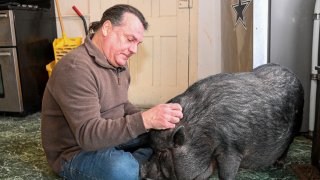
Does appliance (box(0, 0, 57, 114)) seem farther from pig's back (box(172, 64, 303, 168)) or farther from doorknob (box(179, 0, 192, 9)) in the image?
pig's back (box(172, 64, 303, 168))

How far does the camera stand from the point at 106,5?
372 centimetres

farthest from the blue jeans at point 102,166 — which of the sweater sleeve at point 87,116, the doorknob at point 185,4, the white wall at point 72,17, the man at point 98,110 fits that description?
the white wall at point 72,17

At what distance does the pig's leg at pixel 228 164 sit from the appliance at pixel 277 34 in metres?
0.93

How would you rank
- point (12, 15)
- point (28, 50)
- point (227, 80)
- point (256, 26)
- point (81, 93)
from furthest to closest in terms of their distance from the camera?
point (28, 50) < point (12, 15) < point (256, 26) < point (227, 80) < point (81, 93)

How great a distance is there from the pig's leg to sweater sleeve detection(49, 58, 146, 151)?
0.38 m

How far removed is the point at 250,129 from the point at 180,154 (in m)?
0.33

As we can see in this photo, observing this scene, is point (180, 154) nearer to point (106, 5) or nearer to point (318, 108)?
point (318, 108)

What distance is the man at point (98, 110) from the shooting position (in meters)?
1.31

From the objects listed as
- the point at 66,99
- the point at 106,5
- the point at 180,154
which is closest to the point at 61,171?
the point at 66,99

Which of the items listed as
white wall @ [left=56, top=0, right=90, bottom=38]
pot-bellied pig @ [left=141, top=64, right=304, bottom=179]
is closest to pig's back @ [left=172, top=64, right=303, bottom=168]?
pot-bellied pig @ [left=141, top=64, right=304, bottom=179]

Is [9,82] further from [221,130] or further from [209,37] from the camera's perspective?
[221,130]

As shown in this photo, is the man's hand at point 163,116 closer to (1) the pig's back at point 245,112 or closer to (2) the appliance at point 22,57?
(1) the pig's back at point 245,112

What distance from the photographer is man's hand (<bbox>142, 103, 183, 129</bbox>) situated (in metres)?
1.27

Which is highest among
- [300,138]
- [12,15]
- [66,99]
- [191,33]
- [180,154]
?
[12,15]
